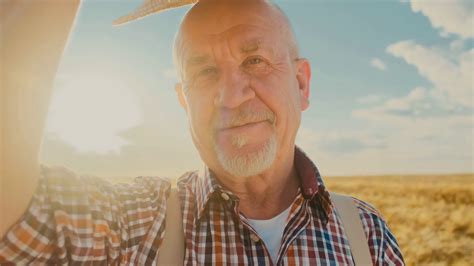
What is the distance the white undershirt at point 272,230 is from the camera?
2285 mm

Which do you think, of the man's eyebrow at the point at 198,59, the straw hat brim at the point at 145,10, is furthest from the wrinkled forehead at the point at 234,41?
the straw hat brim at the point at 145,10

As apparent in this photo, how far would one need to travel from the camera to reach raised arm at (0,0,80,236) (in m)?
1.52

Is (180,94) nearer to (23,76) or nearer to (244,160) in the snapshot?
(244,160)

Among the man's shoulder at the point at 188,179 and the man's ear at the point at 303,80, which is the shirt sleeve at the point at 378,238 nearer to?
the man's ear at the point at 303,80

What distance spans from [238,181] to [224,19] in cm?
90

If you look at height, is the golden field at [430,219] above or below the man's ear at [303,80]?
below

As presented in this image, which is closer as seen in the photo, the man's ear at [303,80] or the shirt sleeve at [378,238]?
the shirt sleeve at [378,238]

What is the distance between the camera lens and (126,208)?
2.07m

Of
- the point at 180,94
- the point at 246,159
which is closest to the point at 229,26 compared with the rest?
the point at 180,94

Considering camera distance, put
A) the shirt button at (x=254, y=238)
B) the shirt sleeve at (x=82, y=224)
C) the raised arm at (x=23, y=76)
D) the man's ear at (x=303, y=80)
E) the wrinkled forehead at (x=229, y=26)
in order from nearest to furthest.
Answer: the raised arm at (x=23, y=76) → the shirt sleeve at (x=82, y=224) → the shirt button at (x=254, y=238) → the wrinkled forehead at (x=229, y=26) → the man's ear at (x=303, y=80)

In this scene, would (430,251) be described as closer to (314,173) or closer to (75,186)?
(314,173)

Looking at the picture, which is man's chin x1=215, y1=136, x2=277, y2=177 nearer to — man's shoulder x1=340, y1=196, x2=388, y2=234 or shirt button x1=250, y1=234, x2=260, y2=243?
shirt button x1=250, y1=234, x2=260, y2=243

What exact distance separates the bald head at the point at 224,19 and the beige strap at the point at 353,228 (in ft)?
2.94

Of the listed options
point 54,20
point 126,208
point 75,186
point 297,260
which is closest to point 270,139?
point 297,260
